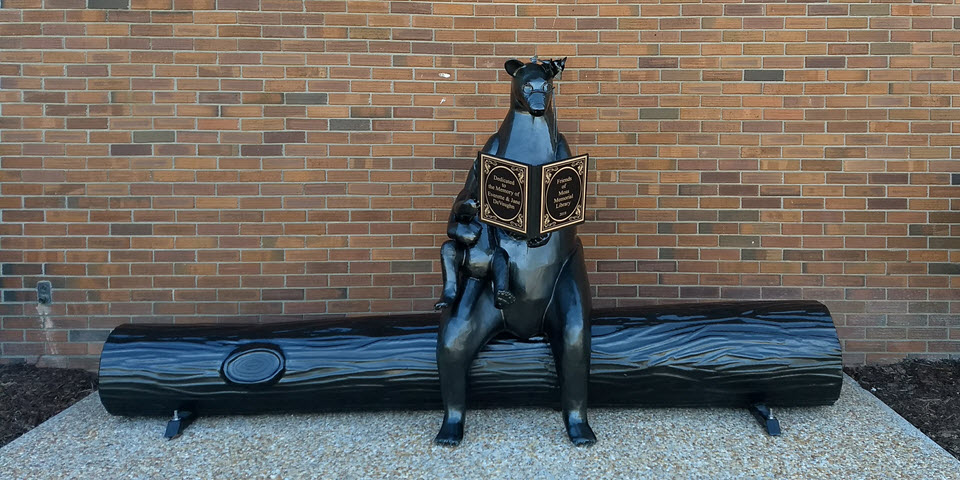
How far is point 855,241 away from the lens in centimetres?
440

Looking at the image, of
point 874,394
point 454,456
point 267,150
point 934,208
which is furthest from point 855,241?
point 267,150

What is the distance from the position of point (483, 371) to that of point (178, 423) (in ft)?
5.48

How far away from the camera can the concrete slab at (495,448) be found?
9.30 ft

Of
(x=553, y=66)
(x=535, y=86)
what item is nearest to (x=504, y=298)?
(x=535, y=86)

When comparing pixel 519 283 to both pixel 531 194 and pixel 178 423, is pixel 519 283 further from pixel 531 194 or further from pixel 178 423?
pixel 178 423

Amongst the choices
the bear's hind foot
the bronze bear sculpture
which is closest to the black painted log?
the bronze bear sculpture

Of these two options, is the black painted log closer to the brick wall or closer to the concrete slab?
the concrete slab

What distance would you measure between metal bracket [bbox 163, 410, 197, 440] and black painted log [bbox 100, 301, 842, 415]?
0.16 ft

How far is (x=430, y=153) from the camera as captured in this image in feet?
14.4

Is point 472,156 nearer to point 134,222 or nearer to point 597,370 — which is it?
point 597,370

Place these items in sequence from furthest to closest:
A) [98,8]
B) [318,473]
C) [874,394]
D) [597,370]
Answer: [98,8] < [874,394] < [597,370] < [318,473]

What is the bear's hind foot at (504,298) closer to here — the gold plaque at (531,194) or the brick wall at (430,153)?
the gold plaque at (531,194)

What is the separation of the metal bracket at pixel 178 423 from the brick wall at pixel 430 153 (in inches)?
44.7

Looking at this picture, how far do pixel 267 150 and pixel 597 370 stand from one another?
2747 mm
